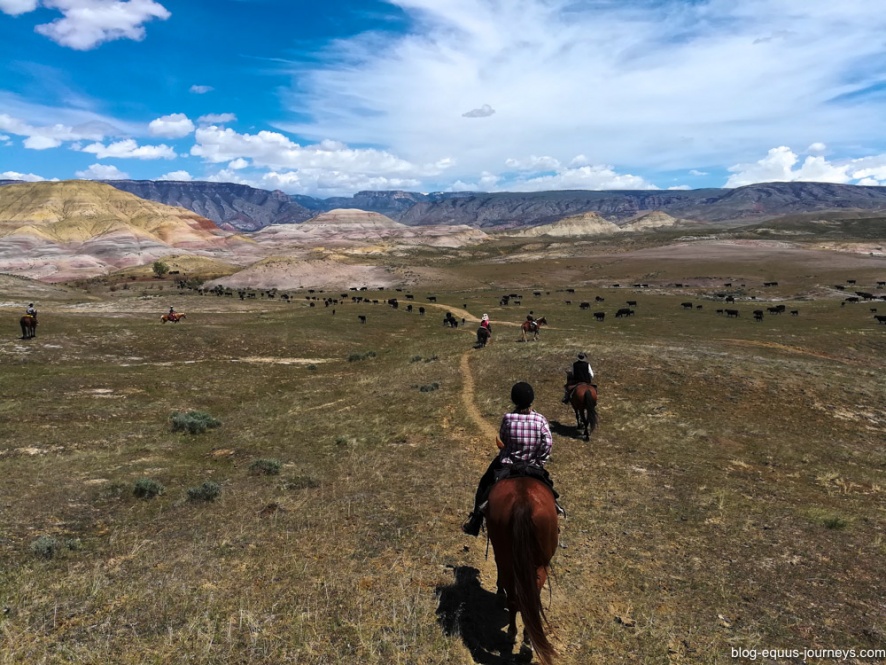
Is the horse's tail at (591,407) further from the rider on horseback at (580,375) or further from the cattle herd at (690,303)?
the cattle herd at (690,303)

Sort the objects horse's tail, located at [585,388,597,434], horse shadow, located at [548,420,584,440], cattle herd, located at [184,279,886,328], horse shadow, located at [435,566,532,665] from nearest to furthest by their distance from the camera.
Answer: horse shadow, located at [435,566,532,665], horse's tail, located at [585,388,597,434], horse shadow, located at [548,420,584,440], cattle herd, located at [184,279,886,328]

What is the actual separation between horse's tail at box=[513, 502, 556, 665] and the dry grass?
3.25 ft

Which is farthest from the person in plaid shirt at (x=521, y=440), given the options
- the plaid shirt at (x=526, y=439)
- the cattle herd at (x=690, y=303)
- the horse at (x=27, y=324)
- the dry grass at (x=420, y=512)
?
the cattle herd at (x=690, y=303)

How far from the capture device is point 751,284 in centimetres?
8625

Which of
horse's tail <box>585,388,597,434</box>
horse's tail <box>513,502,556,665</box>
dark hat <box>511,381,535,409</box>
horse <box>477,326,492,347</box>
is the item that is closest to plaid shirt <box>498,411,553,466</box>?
dark hat <box>511,381,535,409</box>

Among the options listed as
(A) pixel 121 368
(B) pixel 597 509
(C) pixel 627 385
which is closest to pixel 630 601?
(B) pixel 597 509

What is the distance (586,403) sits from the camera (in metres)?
16.4

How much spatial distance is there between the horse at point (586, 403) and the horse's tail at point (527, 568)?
10.3 meters

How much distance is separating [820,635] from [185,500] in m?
13.4

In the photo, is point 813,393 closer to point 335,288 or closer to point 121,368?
point 121,368

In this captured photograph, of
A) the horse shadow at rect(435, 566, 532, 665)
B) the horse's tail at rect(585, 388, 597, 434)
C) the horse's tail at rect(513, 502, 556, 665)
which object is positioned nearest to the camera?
the horse's tail at rect(513, 502, 556, 665)

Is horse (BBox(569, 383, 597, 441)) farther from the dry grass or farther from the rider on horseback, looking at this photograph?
the dry grass

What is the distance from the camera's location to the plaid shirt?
8164 millimetres

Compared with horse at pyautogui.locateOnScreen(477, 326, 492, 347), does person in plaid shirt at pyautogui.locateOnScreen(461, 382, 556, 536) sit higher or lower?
higher
